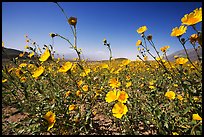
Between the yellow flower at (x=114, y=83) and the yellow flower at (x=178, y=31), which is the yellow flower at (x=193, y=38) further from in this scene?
the yellow flower at (x=114, y=83)

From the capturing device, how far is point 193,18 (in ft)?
5.05

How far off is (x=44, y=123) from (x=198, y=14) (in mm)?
1894

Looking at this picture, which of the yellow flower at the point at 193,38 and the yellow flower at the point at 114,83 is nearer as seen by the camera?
the yellow flower at the point at 193,38

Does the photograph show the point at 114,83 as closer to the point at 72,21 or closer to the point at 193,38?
the point at 72,21

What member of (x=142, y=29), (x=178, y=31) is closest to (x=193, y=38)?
(x=178, y=31)

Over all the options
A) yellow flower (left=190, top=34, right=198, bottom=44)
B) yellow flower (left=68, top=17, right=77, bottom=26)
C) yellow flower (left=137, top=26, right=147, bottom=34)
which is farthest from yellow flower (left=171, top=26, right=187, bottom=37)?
yellow flower (left=68, top=17, right=77, bottom=26)

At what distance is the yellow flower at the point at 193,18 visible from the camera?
1479 millimetres

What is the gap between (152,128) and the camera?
6.81ft

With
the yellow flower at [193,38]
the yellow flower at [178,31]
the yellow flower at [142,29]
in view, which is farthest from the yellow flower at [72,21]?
the yellow flower at [193,38]

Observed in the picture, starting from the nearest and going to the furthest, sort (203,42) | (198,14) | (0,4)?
(203,42), (198,14), (0,4)

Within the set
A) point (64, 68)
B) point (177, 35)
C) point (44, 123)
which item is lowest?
point (44, 123)

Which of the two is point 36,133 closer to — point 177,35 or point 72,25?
point 72,25

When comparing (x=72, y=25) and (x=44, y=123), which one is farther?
(x=72, y=25)

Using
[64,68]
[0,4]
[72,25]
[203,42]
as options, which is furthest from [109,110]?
[0,4]
